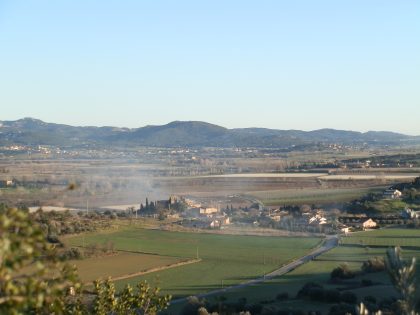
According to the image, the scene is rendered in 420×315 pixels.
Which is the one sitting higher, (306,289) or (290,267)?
(306,289)

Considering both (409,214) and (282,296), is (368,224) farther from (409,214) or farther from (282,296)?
(282,296)

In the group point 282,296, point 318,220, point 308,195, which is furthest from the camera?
point 308,195

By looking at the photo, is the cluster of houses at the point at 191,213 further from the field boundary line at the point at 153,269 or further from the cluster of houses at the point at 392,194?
the field boundary line at the point at 153,269

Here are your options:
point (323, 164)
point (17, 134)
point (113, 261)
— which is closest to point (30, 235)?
point (113, 261)

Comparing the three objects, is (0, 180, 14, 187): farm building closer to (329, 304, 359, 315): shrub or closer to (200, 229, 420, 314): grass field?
(200, 229, 420, 314): grass field

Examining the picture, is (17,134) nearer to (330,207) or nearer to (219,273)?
(330,207)

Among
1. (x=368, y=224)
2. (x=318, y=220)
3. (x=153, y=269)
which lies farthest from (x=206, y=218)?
(x=153, y=269)

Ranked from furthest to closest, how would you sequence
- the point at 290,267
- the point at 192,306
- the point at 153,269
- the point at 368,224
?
the point at 368,224 < the point at 290,267 < the point at 153,269 < the point at 192,306
